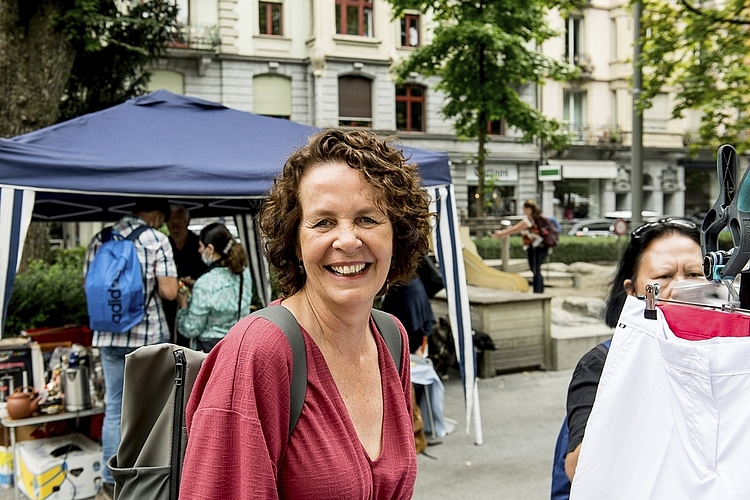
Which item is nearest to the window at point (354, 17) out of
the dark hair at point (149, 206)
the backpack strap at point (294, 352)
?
the dark hair at point (149, 206)

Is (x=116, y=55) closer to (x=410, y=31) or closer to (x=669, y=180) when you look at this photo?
(x=410, y=31)

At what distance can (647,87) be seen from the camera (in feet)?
35.2

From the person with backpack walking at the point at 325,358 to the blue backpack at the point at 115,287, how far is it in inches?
120

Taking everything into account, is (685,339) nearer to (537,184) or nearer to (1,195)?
(1,195)

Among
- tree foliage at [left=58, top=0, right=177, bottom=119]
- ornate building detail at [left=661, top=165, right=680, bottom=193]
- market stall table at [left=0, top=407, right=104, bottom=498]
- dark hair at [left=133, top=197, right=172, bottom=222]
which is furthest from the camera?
ornate building detail at [left=661, top=165, right=680, bottom=193]

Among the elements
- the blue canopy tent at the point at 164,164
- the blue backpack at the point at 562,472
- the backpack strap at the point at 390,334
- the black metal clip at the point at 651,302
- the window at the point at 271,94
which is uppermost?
the window at the point at 271,94

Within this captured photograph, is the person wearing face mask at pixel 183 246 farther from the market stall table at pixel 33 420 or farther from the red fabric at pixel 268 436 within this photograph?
the red fabric at pixel 268 436

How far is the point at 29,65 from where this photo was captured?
30.2 ft

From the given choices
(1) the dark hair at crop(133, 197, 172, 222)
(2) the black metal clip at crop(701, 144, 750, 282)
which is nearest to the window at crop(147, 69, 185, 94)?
(1) the dark hair at crop(133, 197, 172, 222)

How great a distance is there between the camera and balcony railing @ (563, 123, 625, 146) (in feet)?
114

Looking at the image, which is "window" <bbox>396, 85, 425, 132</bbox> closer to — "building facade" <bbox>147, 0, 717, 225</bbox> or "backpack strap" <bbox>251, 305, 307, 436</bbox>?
"building facade" <bbox>147, 0, 717, 225</bbox>

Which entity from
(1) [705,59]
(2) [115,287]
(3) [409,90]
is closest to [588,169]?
(3) [409,90]

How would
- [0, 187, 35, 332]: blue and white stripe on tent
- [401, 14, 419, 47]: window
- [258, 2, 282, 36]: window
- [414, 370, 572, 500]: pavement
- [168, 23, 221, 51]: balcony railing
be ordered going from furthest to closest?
1. [401, 14, 419, 47]: window
2. [258, 2, 282, 36]: window
3. [168, 23, 221, 51]: balcony railing
4. [414, 370, 572, 500]: pavement
5. [0, 187, 35, 332]: blue and white stripe on tent

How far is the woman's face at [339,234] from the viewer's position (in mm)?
1582
